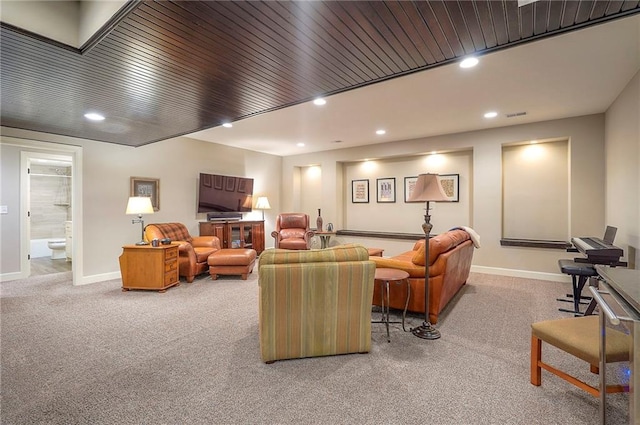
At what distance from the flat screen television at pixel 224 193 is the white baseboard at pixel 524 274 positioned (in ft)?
16.3

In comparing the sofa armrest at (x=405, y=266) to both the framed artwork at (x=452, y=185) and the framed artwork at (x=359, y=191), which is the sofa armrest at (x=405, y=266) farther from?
the framed artwork at (x=359, y=191)

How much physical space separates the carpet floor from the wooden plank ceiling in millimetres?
2322

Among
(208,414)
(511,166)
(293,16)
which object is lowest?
(208,414)

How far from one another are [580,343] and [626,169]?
9.36 feet

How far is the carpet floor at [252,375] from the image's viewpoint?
5.66 ft

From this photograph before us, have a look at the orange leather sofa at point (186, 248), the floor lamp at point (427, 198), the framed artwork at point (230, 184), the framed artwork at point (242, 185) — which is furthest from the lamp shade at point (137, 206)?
the floor lamp at point (427, 198)

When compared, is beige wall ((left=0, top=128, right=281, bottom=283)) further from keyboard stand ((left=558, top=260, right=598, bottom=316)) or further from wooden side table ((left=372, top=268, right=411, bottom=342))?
keyboard stand ((left=558, top=260, right=598, bottom=316))

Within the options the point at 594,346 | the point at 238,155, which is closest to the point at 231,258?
the point at 238,155

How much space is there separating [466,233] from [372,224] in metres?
3.17

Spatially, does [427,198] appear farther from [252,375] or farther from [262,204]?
[262,204]

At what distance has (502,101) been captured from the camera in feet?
12.5

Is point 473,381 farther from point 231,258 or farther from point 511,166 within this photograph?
point 511,166

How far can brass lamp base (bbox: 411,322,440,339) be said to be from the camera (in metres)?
2.71

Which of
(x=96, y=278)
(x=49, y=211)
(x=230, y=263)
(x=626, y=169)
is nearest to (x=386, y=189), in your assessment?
(x=230, y=263)
